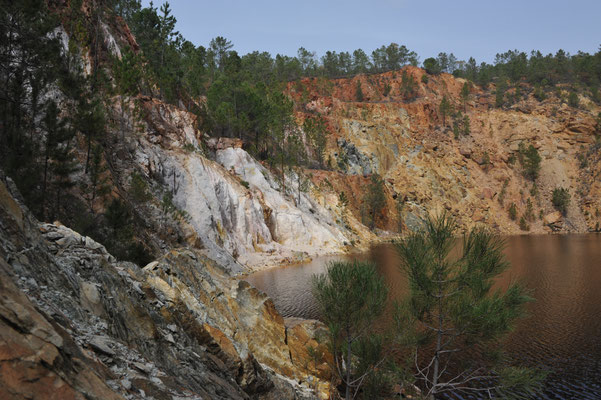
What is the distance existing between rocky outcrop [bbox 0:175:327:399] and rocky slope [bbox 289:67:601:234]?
61.8 metres

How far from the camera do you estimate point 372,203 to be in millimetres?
75000

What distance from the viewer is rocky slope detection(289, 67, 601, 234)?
8375cm

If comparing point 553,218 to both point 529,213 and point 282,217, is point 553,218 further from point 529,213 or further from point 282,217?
point 282,217

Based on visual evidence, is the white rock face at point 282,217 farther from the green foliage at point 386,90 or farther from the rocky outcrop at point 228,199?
the green foliage at point 386,90

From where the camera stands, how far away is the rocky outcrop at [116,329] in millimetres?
3576

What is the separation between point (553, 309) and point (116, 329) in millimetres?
25916

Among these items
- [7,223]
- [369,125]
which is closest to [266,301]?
[7,223]

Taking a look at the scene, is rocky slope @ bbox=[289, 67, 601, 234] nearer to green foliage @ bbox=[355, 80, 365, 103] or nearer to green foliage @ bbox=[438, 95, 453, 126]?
green foliage @ bbox=[438, 95, 453, 126]

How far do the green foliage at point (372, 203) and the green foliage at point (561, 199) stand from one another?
44.3m

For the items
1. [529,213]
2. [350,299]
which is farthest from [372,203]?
[350,299]

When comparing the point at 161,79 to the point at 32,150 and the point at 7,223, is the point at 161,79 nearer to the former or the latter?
the point at 32,150

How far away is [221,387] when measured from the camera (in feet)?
26.6

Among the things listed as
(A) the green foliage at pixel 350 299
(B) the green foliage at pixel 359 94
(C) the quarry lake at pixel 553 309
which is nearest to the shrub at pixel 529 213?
(C) the quarry lake at pixel 553 309

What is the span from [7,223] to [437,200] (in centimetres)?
8549
